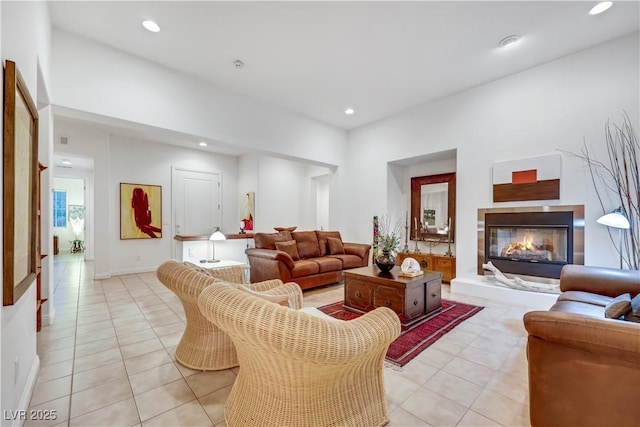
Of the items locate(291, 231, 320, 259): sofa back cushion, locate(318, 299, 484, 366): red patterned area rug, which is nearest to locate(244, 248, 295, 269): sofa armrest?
locate(291, 231, 320, 259): sofa back cushion

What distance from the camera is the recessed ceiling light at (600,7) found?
2717 millimetres

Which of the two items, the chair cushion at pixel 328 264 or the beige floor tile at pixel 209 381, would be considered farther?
the chair cushion at pixel 328 264

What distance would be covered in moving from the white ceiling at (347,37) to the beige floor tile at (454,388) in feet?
10.9

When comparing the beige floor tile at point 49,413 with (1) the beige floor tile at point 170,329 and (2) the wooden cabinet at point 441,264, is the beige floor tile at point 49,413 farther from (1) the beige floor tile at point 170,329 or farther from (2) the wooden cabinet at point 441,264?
(2) the wooden cabinet at point 441,264

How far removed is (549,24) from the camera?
3021 millimetres

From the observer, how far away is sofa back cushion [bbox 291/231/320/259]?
16.0 feet

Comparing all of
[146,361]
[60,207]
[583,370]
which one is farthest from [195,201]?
[583,370]

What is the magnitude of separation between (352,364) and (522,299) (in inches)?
135

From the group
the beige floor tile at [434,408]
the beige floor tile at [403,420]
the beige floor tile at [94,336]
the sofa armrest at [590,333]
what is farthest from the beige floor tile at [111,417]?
the sofa armrest at [590,333]

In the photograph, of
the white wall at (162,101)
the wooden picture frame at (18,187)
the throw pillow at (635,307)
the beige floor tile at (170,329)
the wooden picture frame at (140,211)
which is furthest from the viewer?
the wooden picture frame at (140,211)

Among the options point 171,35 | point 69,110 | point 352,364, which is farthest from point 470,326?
point 69,110

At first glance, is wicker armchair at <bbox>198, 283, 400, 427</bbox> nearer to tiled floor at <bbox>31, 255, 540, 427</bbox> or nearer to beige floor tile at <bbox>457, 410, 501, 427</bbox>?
tiled floor at <bbox>31, 255, 540, 427</bbox>

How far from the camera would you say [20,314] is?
163 cm

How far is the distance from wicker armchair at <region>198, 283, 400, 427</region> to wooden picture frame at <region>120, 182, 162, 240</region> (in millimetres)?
5608
